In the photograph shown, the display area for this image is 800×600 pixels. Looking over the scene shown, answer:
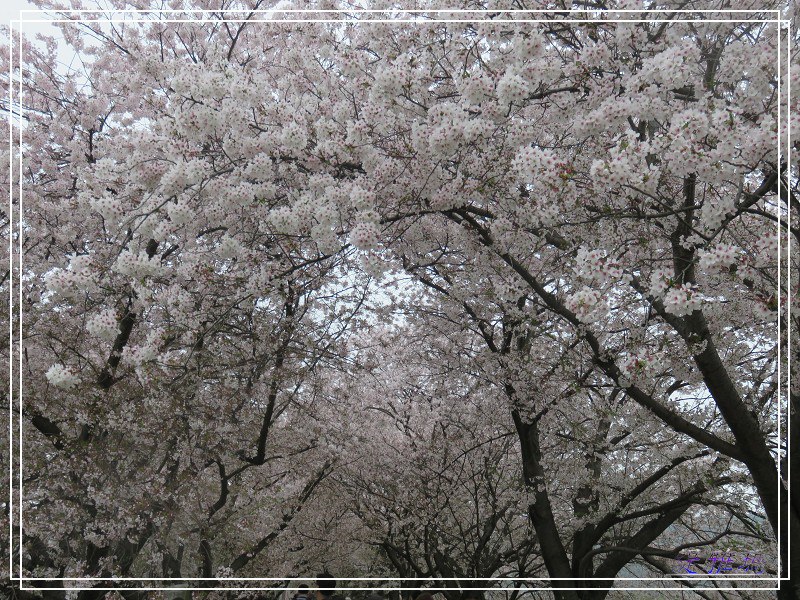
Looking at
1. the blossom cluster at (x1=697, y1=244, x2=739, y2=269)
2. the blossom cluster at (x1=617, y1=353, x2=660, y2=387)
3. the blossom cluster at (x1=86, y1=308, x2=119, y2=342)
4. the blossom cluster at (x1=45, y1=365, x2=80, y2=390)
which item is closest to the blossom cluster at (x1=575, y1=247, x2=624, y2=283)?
the blossom cluster at (x1=697, y1=244, x2=739, y2=269)

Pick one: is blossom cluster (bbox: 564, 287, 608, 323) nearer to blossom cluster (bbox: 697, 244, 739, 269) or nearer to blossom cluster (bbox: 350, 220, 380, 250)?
blossom cluster (bbox: 697, 244, 739, 269)

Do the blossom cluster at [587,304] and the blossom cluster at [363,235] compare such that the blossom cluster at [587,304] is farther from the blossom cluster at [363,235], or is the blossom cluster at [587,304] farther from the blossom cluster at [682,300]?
the blossom cluster at [363,235]

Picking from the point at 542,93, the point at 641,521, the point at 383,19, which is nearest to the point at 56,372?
the point at 383,19

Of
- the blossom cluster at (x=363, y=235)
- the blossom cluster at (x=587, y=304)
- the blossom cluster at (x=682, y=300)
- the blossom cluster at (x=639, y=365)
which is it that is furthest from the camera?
the blossom cluster at (x=363, y=235)

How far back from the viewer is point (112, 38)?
791 cm

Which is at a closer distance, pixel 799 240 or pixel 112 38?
pixel 799 240

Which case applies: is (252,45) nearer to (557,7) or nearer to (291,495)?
(557,7)

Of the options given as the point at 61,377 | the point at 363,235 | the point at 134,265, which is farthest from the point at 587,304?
the point at 61,377

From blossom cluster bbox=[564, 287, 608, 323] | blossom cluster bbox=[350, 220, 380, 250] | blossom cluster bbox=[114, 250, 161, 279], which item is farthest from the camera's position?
blossom cluster bbox=[114, 250, 161, 279]

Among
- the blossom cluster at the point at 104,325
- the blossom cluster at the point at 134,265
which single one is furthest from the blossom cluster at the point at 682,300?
the blossom cluster at the point at 104,325

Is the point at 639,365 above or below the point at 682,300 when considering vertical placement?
below

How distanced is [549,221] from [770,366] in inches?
133

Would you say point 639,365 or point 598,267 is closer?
point 598,267

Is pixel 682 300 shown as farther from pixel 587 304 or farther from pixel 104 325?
pixel 104 325
